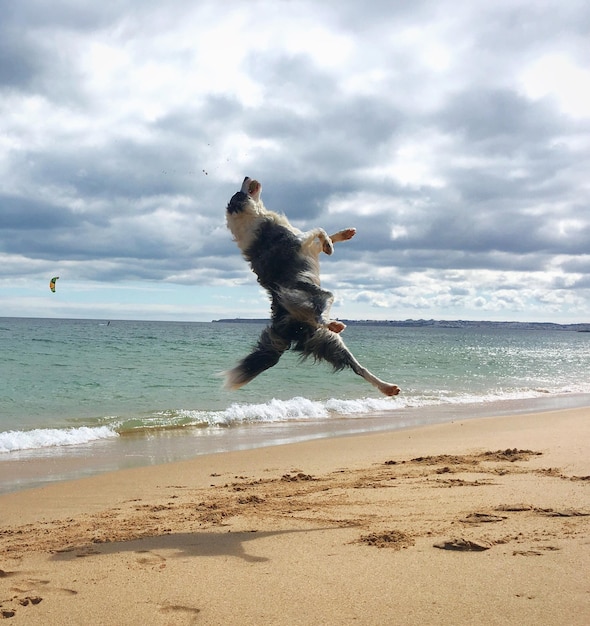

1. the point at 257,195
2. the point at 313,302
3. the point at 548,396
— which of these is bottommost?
the point at 548,396

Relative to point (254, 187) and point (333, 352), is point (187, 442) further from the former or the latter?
point (254, 187)

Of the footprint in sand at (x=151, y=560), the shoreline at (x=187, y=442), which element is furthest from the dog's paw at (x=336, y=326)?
the shoreline at (x=187, y=442)

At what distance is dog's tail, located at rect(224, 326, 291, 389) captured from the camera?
688cm

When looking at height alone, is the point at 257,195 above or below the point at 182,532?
above

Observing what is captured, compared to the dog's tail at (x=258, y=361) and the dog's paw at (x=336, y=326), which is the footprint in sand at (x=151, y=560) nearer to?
Answer: the dog's tail at (x=258, y=361)

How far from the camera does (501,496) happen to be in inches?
294

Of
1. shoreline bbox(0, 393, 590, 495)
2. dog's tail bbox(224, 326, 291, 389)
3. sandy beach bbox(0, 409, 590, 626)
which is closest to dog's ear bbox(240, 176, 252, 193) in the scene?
dog's tail bbox(224, 326, 291, 389)

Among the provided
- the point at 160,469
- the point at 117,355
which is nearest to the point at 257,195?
the point at 160,469

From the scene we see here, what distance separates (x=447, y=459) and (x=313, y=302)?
513 cm

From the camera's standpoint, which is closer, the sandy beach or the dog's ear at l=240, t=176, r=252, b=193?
the sandy beach

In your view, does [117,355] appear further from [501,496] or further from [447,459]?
[501,496]

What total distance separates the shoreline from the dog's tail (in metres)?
4.44

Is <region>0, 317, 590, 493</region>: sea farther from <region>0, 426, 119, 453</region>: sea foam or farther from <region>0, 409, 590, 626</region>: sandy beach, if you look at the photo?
<region>0, 409, 590, 626</region>: sandy beach

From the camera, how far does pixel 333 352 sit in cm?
674
